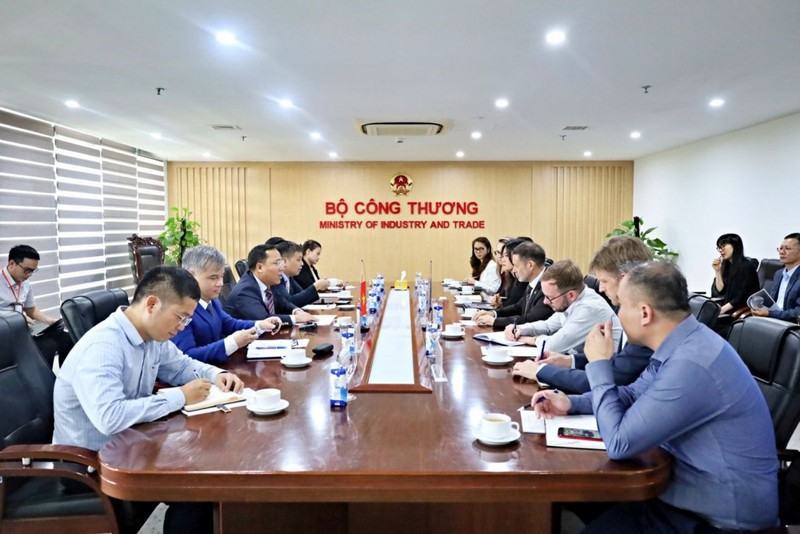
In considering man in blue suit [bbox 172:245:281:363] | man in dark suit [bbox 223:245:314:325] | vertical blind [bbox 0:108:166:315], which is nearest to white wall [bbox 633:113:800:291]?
man in dark suit [bbox 223:245:314:325]

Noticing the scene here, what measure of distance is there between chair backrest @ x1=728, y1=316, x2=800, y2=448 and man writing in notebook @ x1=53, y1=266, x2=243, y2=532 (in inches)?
80.2

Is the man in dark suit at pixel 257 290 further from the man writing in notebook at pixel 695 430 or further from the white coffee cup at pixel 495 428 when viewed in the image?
the man writing in notebook at pixel 695 430

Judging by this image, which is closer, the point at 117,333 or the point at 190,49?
the point at 117,333

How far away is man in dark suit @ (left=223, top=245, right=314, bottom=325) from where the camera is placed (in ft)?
12.8

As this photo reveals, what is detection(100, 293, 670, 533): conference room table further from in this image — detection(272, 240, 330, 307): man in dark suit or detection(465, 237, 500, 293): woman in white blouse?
detection(465, 237, 500, 293): woman in white blouse

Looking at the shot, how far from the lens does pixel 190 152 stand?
958cm

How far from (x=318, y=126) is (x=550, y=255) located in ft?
19.7

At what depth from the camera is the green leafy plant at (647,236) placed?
30.6 feet

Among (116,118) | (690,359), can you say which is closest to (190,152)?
(116,118)

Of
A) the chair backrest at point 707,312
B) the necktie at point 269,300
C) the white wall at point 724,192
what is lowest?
the necktie at point 269,300

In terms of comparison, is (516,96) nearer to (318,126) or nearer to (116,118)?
(318,126)

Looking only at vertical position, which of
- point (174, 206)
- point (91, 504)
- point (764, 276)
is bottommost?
point (91, 504)

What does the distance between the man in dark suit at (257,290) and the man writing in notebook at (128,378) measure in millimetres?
1839

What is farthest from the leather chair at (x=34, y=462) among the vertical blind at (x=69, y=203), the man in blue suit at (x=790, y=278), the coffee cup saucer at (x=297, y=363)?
the man in blue suit at (x=790, y=278)
